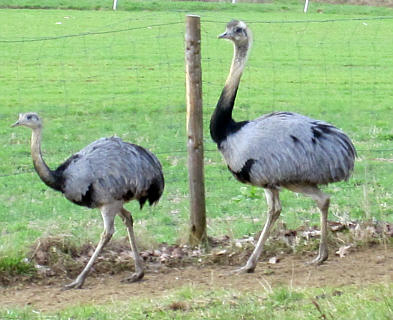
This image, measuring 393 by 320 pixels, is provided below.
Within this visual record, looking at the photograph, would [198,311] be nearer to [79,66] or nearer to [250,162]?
[250,162]

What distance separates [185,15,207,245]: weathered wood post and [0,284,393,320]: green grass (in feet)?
4.73

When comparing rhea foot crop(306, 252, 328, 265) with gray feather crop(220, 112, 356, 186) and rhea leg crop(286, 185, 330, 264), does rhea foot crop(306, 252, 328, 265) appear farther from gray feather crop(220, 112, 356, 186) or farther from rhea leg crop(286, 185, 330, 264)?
gray feather crop(220, 112, 356, 186)

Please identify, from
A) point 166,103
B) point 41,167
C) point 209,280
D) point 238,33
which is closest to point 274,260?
point 209,280

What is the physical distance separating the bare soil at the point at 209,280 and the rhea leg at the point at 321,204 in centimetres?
8

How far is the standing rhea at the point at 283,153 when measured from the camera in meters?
6.94

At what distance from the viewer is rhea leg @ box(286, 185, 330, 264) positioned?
280 inches

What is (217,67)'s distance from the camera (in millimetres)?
21062

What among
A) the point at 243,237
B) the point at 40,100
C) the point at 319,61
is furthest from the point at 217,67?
the point at 243,237

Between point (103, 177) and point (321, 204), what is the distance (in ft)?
5.54

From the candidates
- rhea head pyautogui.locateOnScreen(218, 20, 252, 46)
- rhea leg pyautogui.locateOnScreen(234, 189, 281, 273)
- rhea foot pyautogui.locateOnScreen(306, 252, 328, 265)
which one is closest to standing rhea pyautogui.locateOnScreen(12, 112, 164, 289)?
rhea leg pyautogui.locateOnScreen(234, 189, 281, 273)

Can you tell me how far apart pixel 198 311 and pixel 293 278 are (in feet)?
4.53

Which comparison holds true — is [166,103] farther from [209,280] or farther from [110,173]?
[209,280]

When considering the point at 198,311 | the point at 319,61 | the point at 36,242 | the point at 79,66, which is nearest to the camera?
the point at 198,311

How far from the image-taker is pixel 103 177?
6.90 metres
